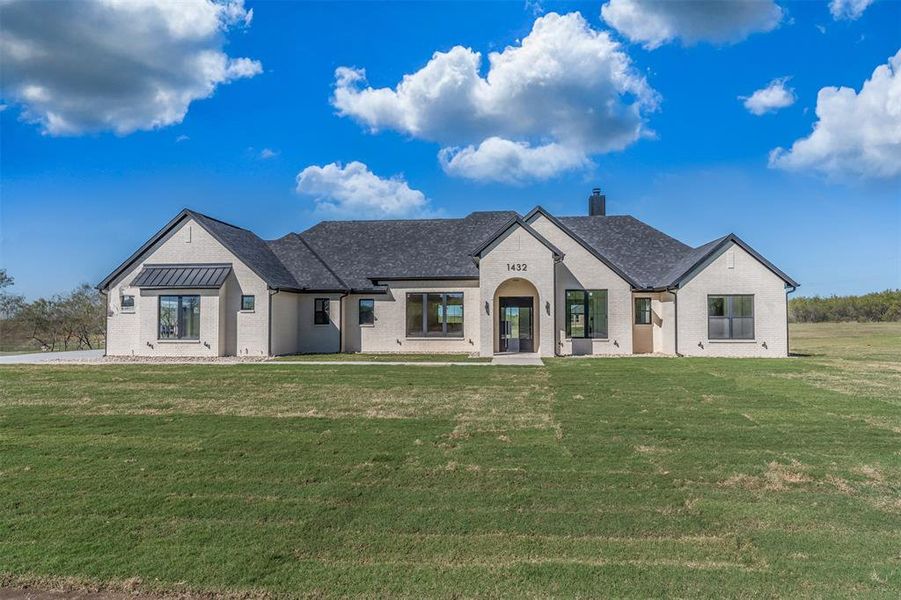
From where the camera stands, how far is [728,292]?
2250 cm

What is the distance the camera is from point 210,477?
663 centimetres

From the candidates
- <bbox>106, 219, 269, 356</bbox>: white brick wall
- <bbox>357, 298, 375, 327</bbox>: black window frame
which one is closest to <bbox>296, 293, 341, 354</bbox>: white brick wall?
<bbox>357, 298, 375, 327</bbox>: black window frame

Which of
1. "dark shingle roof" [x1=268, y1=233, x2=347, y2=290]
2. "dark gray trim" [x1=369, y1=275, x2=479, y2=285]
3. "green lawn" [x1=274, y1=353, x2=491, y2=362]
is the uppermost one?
"dark shingle roof" [x1=268, y1=233, x2=347, y2=290]

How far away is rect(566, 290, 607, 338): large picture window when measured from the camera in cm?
2323

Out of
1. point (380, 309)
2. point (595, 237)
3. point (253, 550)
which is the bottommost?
point (253, 550)

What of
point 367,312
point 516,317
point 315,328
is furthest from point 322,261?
point 516,317

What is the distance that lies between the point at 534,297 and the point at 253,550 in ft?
65.3

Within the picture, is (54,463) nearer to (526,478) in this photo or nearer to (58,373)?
(526,478)

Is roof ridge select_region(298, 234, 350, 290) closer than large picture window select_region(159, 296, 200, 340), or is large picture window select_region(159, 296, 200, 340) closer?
large picture window select_region(159, 296, 200, 340)

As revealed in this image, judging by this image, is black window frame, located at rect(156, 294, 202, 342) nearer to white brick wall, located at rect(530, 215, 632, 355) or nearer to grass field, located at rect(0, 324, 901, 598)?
grass field, located at rect(0, 324, 901, 598)

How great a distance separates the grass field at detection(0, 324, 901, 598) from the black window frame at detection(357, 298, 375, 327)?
13.2 meters

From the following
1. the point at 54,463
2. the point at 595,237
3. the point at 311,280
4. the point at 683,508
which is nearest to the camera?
the point at 683,508

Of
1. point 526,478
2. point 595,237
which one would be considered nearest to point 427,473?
point 526,478

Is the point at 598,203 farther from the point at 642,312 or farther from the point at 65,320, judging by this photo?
the point at 65,320
